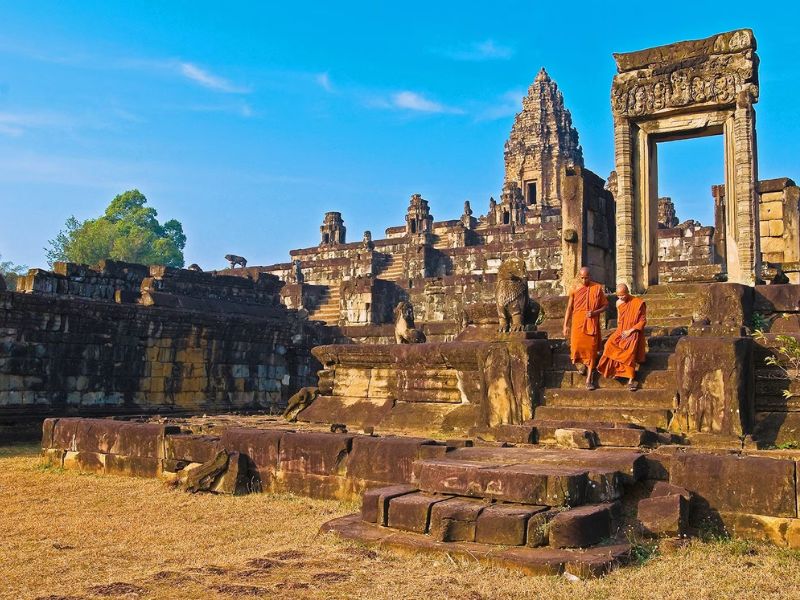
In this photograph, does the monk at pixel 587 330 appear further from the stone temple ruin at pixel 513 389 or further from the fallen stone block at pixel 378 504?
the fallen stone block at pixel 378 504

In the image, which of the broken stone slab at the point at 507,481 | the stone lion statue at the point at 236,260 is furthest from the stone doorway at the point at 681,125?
the stone lion statue at the point at 236,260

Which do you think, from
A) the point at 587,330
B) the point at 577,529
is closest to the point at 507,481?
the point at 577,529

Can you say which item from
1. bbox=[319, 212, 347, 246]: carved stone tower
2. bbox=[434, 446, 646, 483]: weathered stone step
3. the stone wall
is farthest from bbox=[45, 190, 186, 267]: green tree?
bbox=[434, 446, 646, 483]: weathered stone step

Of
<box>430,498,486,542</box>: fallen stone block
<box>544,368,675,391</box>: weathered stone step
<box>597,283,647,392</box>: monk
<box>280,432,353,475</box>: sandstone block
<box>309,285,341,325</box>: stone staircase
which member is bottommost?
<box>430,498,486,542</box>: fallen stone block

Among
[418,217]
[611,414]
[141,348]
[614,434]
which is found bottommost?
[614,434]

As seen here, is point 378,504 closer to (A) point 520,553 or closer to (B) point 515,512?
(B) point 515,512

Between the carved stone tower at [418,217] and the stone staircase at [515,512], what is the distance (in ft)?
130

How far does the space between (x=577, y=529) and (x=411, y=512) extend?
112 cm

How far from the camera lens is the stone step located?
24.5 feet

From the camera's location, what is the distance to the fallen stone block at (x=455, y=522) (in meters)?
5.08

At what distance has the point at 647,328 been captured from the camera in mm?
9672

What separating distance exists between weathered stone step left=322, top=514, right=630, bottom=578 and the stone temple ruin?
0.06ft

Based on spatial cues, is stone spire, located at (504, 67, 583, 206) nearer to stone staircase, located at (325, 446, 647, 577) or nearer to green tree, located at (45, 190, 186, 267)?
green tree, located at (45, 190, 186, 267)

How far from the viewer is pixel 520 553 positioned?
15.5ft
